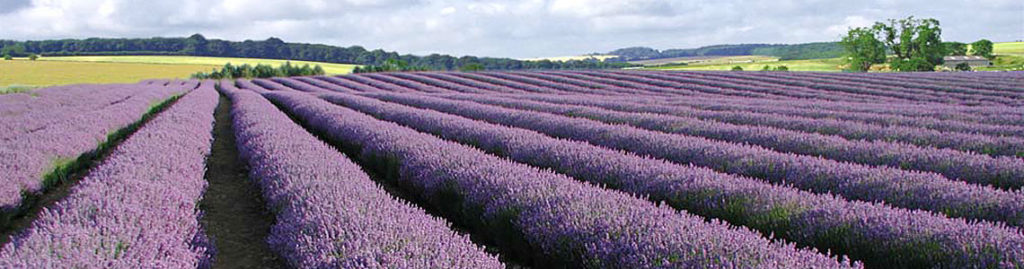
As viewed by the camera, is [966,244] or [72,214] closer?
[966,244]

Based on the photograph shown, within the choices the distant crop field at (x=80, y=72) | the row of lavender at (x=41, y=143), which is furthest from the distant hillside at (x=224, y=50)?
the row of lavender at (x=41, y=143)

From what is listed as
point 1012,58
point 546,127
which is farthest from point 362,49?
point 546,127

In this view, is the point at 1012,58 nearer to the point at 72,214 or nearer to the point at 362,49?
the point at 362,49

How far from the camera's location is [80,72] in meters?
51.2

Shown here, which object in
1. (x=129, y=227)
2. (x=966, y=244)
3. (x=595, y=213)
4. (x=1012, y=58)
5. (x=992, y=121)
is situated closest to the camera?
(x=966, y=244)

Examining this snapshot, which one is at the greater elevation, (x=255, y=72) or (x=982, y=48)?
(x=982, y=48)

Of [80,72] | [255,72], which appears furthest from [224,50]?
[255,72]

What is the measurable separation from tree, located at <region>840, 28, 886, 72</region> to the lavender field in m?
54.0

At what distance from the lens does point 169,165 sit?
5613 mm

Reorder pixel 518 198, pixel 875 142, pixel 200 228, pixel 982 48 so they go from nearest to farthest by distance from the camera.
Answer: pixel 518 198, pixel 200 228, pixel 875 142, pixel 982 48

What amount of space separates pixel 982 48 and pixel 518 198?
8908cm

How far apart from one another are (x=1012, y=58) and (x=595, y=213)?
80217 millimetres

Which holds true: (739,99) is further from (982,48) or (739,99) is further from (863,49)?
(982,48)

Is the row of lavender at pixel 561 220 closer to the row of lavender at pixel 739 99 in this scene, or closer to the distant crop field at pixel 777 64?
the row of lavender at pixel 739 99
